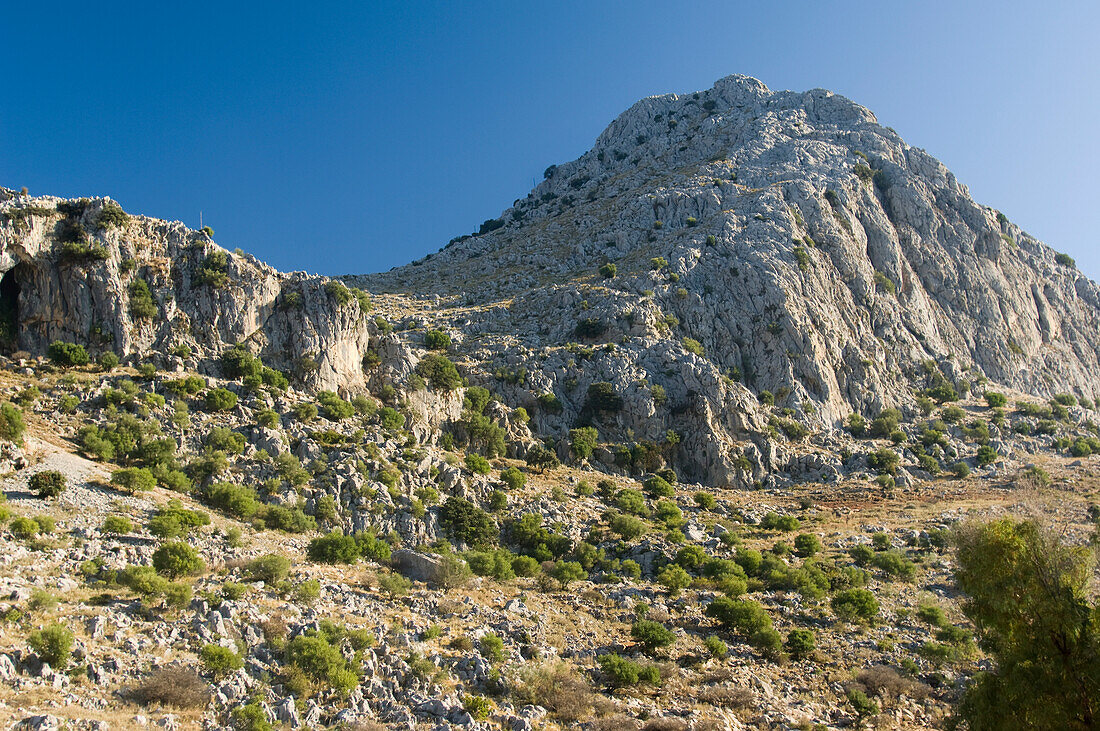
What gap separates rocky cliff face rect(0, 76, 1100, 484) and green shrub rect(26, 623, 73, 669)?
28973mm

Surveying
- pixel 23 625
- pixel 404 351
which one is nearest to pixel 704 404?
pixel 404 351

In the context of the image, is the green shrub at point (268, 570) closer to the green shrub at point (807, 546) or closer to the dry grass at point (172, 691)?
the dry grass at point (172, 691)

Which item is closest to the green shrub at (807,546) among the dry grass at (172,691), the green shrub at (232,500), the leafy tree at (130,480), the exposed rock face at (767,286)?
the exposed rock face at (767,286)

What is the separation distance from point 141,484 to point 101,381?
1199cm

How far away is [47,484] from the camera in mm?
25656

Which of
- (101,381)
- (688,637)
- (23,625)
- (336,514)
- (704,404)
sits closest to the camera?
(23,625)

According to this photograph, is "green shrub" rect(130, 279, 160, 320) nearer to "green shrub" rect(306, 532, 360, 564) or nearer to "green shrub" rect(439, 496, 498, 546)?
"green shrub" rect(306, 532, 360, 564)

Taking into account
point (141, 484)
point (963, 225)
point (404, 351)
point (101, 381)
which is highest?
point (963, 225)

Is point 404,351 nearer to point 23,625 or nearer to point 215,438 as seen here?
point 215,438

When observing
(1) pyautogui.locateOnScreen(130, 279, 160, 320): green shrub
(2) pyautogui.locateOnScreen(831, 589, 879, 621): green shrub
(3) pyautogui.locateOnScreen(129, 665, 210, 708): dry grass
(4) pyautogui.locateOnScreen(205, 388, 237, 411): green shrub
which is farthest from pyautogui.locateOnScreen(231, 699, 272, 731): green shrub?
(1) pyautogui.locateOnScreen(130, 279, 160, 320): green shrub

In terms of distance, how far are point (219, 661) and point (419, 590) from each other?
10.4 metres

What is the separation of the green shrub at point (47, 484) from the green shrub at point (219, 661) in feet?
43.6

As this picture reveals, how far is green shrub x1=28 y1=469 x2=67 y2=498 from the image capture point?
25.5 metres

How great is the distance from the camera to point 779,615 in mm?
29391
